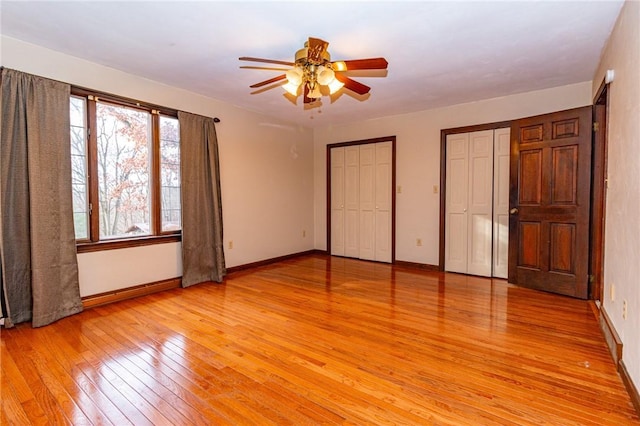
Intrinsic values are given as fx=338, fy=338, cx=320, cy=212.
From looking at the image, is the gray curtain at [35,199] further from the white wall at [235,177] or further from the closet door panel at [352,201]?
the closet door panel at [352,201]

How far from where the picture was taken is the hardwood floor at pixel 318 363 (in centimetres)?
177

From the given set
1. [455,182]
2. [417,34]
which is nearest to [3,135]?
[417,34]

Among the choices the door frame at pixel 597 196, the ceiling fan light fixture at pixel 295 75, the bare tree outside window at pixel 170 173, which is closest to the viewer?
the ceiling fan light fixture at pixel 295 75

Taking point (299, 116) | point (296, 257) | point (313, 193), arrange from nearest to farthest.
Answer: point (299, 116) → point (296, 257) → point (313, 193)

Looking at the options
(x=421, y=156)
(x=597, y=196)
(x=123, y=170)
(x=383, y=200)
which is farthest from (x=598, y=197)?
(x=123, y=170)

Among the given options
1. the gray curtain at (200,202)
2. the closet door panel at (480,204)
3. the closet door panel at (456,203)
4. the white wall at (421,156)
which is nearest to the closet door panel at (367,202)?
the white wall at (421,156)

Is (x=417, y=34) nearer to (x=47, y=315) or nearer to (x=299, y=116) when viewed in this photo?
(x=299, y=116)

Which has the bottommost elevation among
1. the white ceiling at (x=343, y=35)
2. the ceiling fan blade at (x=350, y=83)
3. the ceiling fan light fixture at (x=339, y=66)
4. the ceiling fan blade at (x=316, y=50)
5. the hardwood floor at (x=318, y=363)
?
the hardwood floor at (x=318, y=363)

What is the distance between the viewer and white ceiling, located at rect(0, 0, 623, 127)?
2383mm

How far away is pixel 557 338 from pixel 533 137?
7.81ft

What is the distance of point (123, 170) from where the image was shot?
367 cm

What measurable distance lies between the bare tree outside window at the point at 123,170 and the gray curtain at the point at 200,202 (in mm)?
414

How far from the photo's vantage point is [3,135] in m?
2.76

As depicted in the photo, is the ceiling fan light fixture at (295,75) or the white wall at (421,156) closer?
the ceiling fan light fixture at (295,75)
